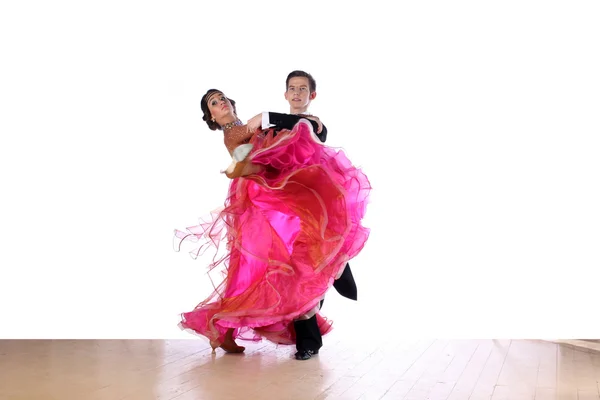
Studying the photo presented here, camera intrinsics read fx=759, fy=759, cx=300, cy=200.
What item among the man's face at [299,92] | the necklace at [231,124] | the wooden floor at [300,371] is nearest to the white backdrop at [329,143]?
the wooden floor at [300,371]

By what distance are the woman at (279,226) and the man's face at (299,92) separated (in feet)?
0.72

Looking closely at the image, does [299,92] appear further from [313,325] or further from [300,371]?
[300,371]

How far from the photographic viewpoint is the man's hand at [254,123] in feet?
10.3

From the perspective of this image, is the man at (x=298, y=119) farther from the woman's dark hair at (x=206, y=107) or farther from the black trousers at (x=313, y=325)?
the woman's dark hair at (x=206, y=107)

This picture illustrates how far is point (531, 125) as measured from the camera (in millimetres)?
4133

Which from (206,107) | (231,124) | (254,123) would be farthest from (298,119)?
(206,107)

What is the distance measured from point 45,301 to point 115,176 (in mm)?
830

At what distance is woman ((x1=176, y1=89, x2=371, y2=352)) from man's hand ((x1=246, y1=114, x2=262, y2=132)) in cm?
4

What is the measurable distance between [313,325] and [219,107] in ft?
3.37

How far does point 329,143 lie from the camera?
447 cm

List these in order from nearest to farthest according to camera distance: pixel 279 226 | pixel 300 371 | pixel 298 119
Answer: pixel 300 371 → pixel 298 119 → pixel 279 226

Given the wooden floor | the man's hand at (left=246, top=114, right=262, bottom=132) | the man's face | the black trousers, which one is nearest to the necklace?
the man's hand at (left=246, top=114, right=262, bottom=132)

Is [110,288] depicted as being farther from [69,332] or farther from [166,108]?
[166,108]

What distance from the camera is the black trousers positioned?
10.7 ft
